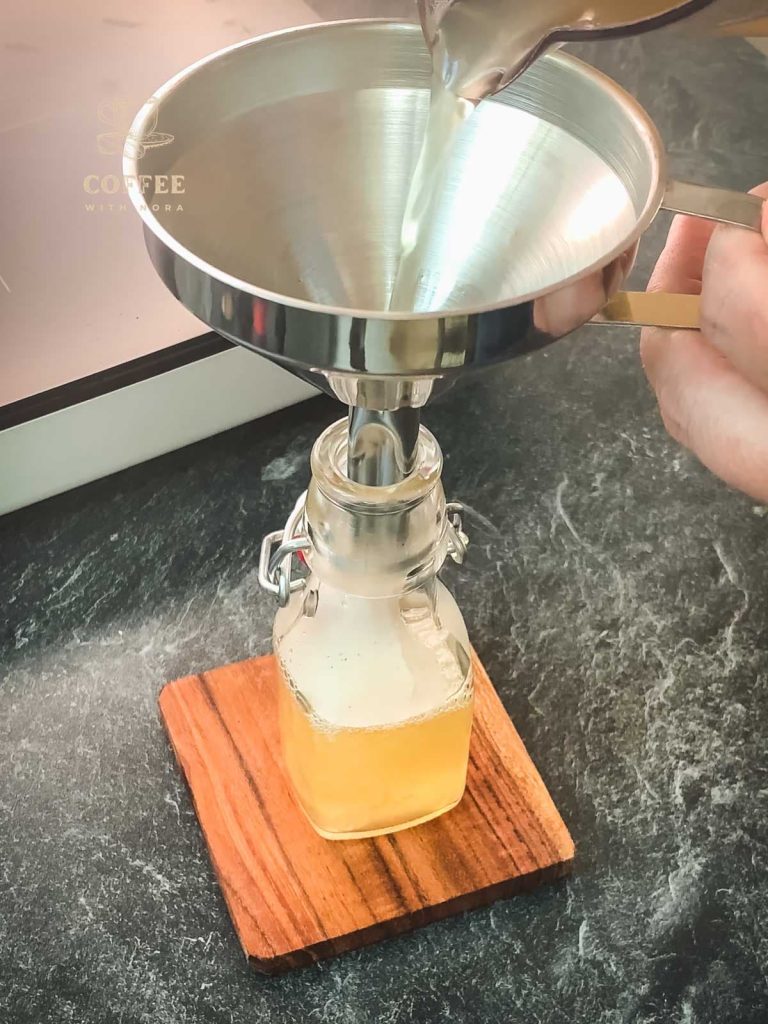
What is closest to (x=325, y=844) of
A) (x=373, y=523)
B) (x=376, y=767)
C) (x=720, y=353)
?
(x=376, y=767)

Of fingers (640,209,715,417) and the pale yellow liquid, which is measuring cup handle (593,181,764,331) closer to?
fingers (640,209,715,417)

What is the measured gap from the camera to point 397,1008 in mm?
450

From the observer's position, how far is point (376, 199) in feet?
1.36

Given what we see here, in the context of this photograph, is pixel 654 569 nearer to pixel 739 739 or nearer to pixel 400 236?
pixel 739 739

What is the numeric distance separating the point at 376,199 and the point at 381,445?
10 cm

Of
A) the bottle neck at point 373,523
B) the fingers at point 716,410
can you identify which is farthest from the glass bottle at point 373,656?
the fingers at point 716,410

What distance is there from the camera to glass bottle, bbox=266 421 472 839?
0.41 metres

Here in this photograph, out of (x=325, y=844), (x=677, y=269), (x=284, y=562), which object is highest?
(x=677, y=269)

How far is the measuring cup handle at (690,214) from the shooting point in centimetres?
34

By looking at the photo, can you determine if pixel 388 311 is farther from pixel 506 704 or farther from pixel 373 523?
pixel 506 704

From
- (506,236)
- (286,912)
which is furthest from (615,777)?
(506,236)

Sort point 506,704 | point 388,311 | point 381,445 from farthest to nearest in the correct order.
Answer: point 506,704 → point 381,445 → point 388,311

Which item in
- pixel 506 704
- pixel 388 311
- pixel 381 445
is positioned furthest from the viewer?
pixel 506 704

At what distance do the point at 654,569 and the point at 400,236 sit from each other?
0.28m
